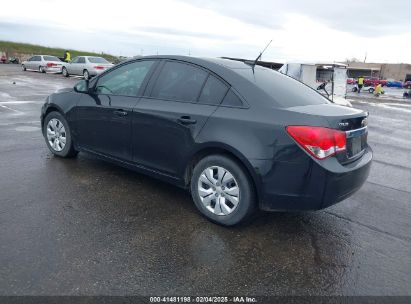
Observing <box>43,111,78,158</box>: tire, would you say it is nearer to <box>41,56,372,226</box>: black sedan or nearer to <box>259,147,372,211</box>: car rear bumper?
<box>41,56,372,226</box>: black sedan

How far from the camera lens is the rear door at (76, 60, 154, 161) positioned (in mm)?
4582

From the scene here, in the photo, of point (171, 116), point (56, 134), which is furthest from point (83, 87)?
point (171, 116)

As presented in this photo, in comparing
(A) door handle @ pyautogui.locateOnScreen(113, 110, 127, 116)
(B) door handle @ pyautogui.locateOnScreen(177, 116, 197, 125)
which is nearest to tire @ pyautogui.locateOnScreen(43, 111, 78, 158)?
(A) door handle @ pyautogui.locateOnScreen(113, 110, 127, 116)

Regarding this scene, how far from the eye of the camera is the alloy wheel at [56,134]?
5562 mm

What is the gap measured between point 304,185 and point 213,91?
136cm

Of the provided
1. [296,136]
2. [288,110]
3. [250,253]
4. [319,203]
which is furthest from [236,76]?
[250,253]

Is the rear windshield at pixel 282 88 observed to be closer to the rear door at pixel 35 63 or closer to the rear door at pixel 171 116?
the rear door at pixel 171 116

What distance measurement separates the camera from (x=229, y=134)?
3623 millimetres

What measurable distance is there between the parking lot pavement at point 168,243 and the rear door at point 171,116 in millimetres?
533

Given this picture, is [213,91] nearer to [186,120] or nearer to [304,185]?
[186,120]

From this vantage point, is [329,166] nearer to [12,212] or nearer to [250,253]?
[250,253]

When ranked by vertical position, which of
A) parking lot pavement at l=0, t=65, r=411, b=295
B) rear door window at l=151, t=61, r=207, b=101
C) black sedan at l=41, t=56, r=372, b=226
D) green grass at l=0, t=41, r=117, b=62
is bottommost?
parking lot pavement at l=0, t=65, r=411, b=295

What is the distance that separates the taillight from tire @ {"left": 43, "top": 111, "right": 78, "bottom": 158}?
137 inches

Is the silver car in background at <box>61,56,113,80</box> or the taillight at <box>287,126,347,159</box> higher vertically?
the silver car in background at <box>61,56,113,80</box>
